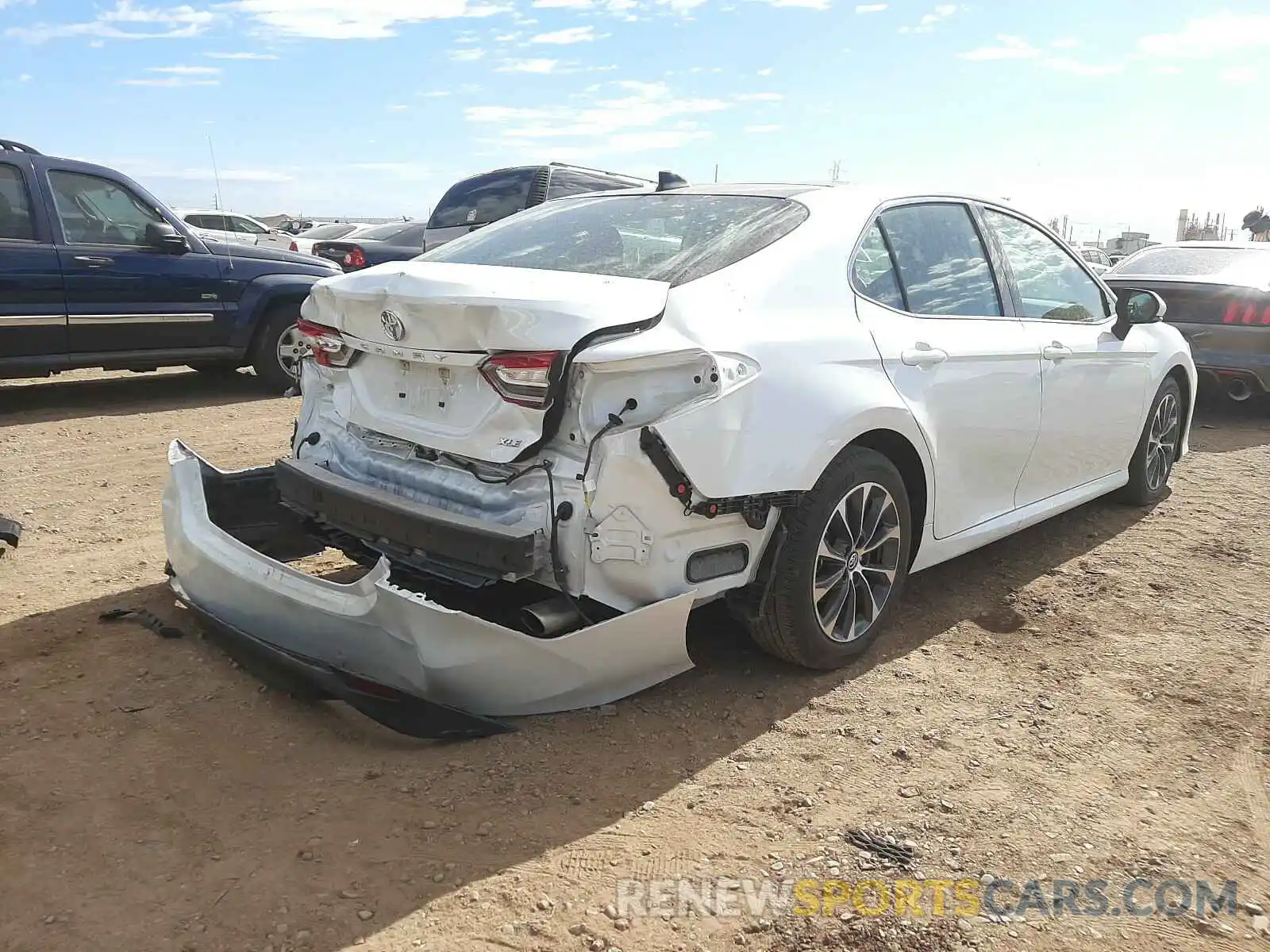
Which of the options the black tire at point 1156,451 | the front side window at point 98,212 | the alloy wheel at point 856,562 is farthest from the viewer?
the front side window at point 98,212

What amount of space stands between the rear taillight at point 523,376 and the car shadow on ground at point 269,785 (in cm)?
100

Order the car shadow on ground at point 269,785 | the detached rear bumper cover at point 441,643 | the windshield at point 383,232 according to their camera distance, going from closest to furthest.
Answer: the car shadow on ground at point 269,785
the detached rear bumper cover at point 441,643
the windshield at point 383,232

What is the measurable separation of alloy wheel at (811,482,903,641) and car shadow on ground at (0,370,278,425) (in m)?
6.22

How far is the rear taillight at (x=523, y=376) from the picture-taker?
2.74m

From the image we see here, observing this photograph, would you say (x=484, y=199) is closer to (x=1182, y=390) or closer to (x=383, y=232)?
(x=383, y=232)

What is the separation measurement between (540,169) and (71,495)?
621 centimetres

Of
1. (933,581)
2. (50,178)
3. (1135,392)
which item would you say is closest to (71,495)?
(50,178)

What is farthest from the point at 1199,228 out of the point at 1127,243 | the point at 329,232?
the point at 329,232

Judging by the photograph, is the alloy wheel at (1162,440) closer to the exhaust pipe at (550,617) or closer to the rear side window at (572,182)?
the exhaust pipe at (550,617)

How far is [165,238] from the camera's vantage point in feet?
26.1

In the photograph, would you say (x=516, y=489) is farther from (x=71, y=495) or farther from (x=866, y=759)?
(x=71, y=495)

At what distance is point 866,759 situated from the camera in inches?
118

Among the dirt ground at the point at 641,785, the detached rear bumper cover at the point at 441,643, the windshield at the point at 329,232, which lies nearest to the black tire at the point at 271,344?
the dirt ground at the point at 641,785

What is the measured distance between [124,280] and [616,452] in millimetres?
6437
